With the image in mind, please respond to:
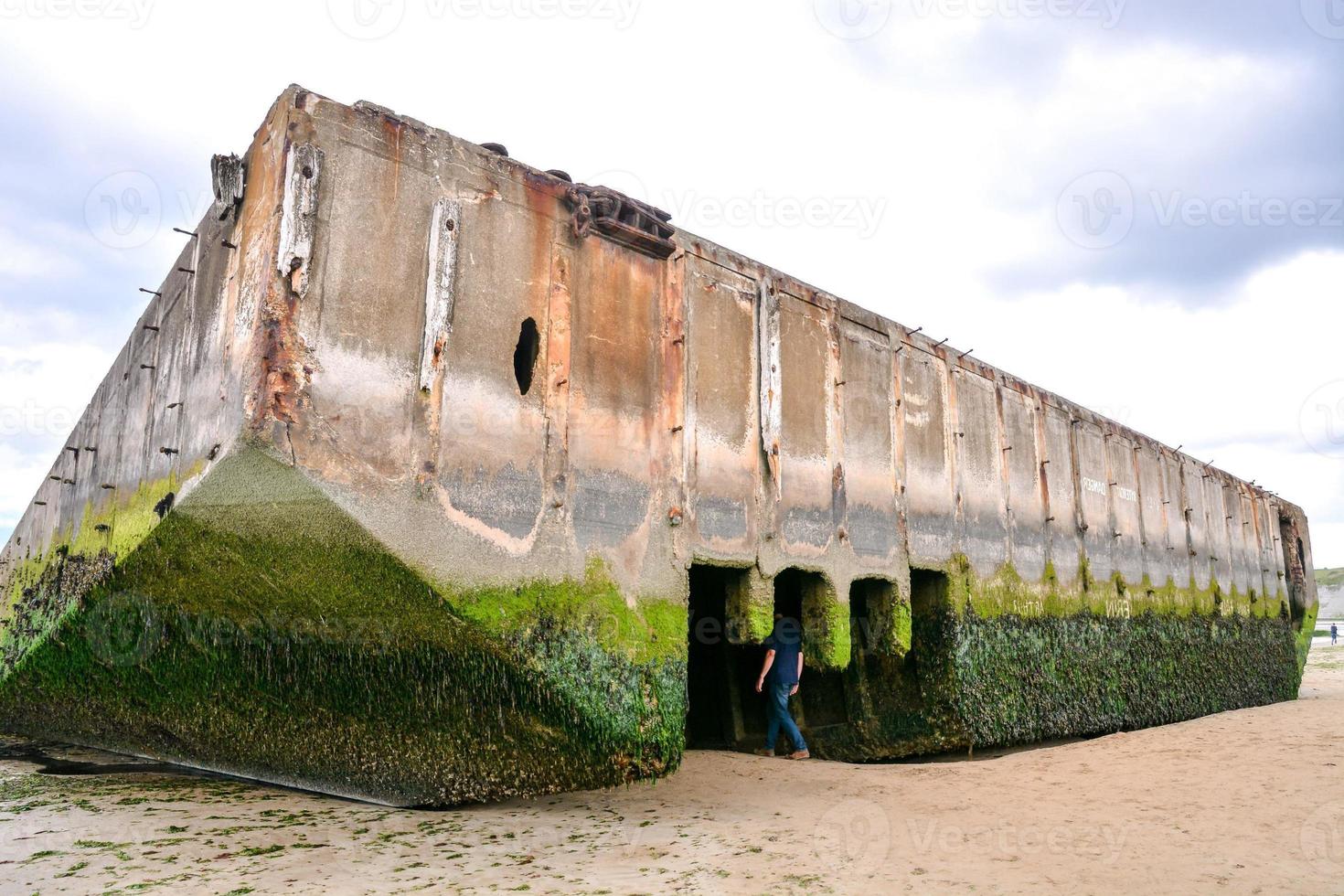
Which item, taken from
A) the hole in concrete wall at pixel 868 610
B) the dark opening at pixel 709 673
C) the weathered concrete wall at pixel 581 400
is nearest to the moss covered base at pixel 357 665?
the weathered concrete wall at pixel 581 400

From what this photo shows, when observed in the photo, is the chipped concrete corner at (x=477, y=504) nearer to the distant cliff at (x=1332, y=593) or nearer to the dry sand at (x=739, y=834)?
the dry sand at (x=739, y=834)

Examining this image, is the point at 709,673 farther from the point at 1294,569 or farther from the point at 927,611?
the point at 1294,569

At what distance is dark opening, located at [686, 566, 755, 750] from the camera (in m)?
8.40

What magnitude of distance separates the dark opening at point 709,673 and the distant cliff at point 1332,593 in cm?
8163

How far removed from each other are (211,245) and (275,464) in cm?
201

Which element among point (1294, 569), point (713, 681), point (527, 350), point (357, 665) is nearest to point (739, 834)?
point (357, 665)

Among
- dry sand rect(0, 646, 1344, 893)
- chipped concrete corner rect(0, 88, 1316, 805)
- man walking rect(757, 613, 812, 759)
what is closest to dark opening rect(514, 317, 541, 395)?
chipped concrete corner rect(0, 88, 1316, 805)

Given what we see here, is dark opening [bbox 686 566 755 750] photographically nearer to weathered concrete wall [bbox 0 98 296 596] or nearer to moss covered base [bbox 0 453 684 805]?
moss covered base [bbox 0 453 684 805]

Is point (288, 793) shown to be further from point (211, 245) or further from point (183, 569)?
point (211, 245)

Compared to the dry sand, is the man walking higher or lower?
higher

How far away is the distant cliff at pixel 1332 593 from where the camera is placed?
75.5 metres

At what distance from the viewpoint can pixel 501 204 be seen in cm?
576

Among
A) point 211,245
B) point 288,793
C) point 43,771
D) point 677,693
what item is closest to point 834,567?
point 677,693

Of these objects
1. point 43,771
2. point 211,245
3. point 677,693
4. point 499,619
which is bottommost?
point 43,771
